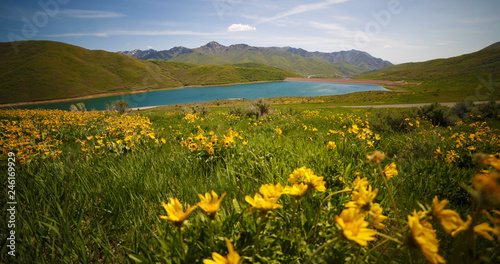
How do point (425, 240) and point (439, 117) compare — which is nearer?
point (425, 240)

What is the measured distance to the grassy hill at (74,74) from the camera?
274ft

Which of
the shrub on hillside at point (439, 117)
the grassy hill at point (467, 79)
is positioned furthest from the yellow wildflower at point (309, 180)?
the grassy hill at point (467, 79)

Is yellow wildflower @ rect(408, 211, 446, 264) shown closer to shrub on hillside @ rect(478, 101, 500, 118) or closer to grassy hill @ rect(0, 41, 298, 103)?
shrub on hillside @ rect(478, 101, 500, 118)

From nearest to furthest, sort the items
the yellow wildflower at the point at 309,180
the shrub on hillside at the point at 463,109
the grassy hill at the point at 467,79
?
the yellow wildflower at the point at 309,180 → the shrub on hillside at the point at 463,109 → the grassy hill at the point at 467,79

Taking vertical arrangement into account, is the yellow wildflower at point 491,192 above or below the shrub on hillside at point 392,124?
above

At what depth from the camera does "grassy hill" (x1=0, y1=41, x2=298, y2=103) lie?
8356 centimetres

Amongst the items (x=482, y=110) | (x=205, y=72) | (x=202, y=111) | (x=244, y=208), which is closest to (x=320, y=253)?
(x=244, y=208)

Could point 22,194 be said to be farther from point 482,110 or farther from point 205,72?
point 205,72

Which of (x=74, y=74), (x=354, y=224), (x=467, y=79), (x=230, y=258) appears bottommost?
(x=230, y=258)

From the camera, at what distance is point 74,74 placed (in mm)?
100312

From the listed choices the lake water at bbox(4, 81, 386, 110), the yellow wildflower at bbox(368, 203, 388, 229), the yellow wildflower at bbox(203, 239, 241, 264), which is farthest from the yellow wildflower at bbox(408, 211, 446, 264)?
the lake water at bbox(4, 81, 386, 110)

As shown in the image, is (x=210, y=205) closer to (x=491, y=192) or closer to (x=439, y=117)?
(x=491, y=192)

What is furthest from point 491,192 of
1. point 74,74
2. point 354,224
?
point 74,74

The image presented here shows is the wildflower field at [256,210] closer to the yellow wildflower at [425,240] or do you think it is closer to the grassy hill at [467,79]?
the yellow wildflower at [425,240]
